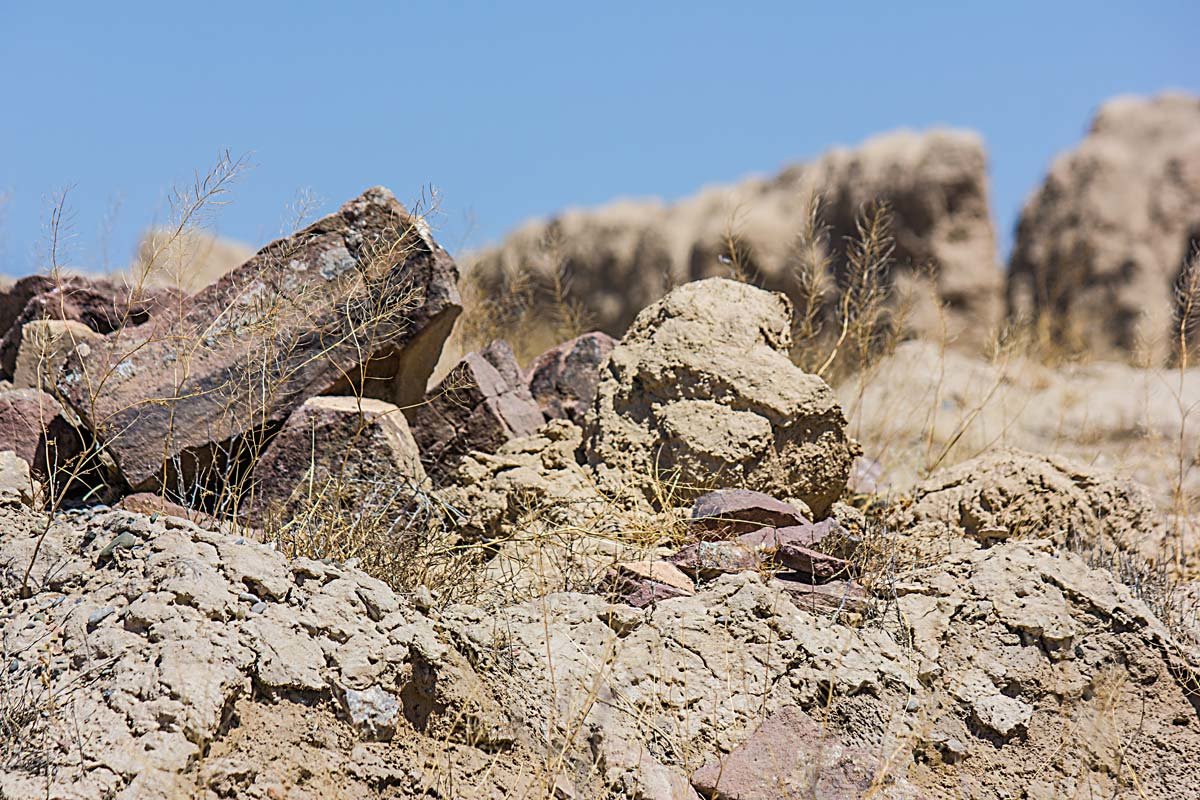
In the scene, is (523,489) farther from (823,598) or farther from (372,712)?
(372,712)

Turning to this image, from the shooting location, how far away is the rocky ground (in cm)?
270

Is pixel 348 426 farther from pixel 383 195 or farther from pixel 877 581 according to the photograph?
pixel 877 581

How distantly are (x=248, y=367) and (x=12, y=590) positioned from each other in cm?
90

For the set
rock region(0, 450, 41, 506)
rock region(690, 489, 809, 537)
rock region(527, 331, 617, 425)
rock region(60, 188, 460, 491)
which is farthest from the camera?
rock region(527, 331, 617, 425)

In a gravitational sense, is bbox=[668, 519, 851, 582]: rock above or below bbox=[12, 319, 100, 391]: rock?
below

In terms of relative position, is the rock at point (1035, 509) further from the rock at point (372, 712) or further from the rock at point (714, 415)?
the rock at point (372, 712)

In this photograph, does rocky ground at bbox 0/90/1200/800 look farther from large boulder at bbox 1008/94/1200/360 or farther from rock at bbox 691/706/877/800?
large boulder at bbox 1008/94/1200/360

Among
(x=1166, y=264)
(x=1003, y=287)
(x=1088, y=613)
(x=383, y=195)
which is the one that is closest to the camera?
Result: (x=1088, y=613)

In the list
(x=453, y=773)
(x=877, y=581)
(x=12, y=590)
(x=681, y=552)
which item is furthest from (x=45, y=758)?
(x=877, y=581)

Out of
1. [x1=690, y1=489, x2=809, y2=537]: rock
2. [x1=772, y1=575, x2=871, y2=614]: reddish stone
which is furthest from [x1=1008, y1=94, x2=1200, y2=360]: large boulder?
[x1=772, y1=575, x2=871, y2=614]: reddish stone

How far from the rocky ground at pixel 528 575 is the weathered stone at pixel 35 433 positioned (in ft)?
0.03

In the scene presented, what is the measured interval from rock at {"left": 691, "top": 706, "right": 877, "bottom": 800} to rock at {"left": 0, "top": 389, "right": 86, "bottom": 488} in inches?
103

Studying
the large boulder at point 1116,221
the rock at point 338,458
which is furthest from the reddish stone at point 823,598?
the large boulder at point 1116,221

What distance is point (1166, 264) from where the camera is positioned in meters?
15.2
